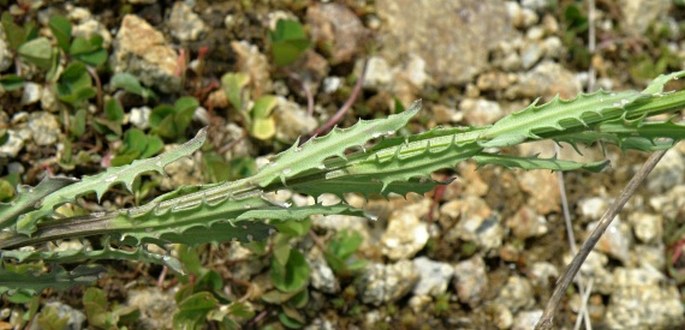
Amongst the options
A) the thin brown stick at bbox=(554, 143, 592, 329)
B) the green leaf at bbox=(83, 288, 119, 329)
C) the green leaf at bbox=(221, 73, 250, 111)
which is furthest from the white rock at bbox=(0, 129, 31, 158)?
the thin brown stick at bbox=(554, 143, 592, 329)

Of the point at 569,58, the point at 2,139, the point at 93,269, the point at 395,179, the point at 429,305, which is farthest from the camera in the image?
the point at 569,58

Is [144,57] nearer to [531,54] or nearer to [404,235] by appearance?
[404,235]

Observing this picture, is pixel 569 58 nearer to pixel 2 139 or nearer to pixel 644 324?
pixel 644 324

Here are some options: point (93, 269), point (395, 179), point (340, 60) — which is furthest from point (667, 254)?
point (93, 269)

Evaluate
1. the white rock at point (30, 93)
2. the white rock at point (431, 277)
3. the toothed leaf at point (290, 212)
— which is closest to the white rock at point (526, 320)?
the white rock at point (431, 277)

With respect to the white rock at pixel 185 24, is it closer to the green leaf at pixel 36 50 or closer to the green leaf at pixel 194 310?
the green leaf at pixel 36 50

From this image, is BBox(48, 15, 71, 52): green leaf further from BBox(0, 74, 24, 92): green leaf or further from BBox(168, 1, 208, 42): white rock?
BBox(168, 1, 208, 42): white rock

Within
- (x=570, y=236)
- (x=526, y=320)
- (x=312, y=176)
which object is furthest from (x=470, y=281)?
(x=312, y=176)
